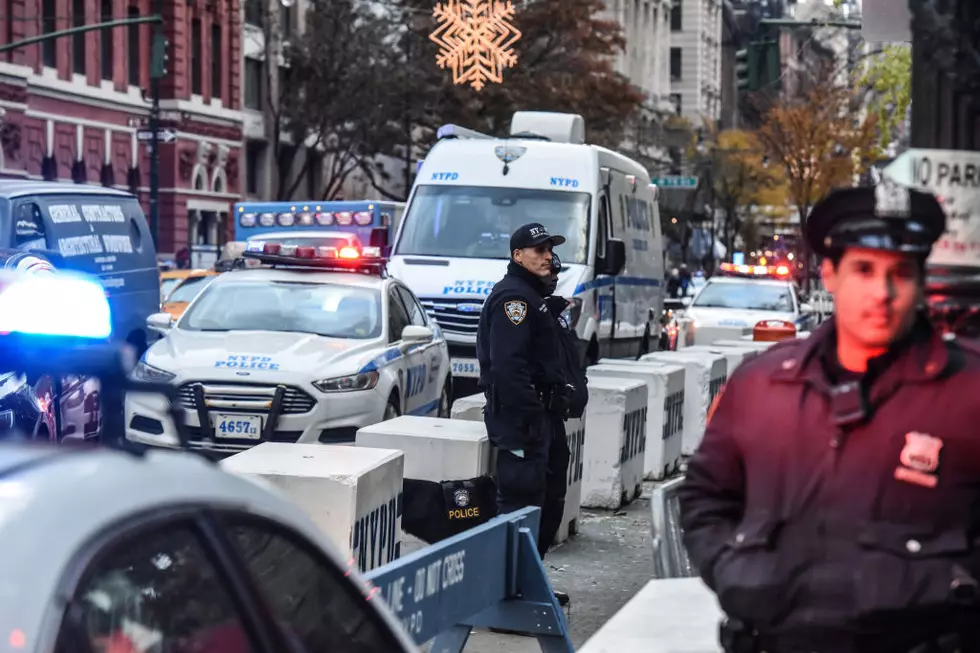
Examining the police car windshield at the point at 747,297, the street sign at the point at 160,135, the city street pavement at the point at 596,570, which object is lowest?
the city street pavement at the point at 596,570

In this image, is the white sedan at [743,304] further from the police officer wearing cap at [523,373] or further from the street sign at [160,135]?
the police officer wearing cap at [523,373]

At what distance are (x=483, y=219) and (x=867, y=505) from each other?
15.5 metres

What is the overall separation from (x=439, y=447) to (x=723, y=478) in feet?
19.8

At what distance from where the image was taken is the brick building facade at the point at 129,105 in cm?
4106

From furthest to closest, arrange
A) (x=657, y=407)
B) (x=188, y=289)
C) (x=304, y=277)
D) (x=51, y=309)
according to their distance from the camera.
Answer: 1. (x=188, y=289)
2. (x=304, y=277)
3. (x=657, y=407)
4. (x=51, y=309)

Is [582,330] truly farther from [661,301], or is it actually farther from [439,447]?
[439,447]

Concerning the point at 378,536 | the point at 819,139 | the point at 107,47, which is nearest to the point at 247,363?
the point at 378,536

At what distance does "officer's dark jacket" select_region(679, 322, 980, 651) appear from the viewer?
337cm

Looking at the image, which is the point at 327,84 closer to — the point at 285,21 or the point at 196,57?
the point at 196,57

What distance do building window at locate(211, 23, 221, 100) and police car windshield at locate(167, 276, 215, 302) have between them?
2962 cm

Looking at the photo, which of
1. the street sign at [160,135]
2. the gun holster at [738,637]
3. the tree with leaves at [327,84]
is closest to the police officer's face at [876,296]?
the gun holster at [738,637]

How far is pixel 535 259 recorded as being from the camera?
28.1 ft

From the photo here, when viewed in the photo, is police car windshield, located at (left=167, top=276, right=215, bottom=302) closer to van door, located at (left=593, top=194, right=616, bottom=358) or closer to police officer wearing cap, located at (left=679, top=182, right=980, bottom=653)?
van door, located at (left=593, top=194, right=616, bottom=358)

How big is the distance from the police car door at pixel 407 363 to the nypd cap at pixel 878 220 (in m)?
9.81
